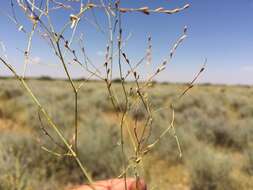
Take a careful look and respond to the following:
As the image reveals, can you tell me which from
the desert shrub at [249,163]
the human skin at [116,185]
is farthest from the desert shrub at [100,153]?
the human skin at [116,185]

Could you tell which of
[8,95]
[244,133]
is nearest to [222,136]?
[244,133]

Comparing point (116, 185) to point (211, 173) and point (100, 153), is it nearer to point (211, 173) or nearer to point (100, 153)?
point (211, 173)

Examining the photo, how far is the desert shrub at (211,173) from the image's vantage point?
4.94m

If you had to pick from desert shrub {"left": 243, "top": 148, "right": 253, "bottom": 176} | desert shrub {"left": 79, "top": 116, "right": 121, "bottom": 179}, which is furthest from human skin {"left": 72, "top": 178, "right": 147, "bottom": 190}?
desert shrub {"left": 243, "top": 148, "right": 253, "bottom": 176}

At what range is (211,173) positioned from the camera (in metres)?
5.11

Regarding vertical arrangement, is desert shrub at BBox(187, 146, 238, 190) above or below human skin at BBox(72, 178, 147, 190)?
below

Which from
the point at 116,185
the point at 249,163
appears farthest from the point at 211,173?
the point at 116,185

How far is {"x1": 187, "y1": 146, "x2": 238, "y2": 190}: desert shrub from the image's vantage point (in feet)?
16.2

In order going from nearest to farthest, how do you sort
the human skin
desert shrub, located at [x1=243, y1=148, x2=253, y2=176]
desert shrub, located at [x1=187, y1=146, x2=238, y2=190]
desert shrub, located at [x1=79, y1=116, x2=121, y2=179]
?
the human skin → desert shrub, located at [x1=187, y1=146, x2=238, y2=190] → desert shrub, located at [x1=79, y1=116, x2=121, y2=179] → desert shrub, located at [x1=243, y1=148, x2=253, y2=176]

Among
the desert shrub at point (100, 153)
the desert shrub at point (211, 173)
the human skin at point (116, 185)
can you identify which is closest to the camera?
the human skin at point (116, 185)

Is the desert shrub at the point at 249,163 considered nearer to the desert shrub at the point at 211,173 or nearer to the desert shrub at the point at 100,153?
the desert shrub at the point at 211,173

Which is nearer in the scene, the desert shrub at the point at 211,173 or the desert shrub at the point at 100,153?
the desert shrub at the point at 211,173

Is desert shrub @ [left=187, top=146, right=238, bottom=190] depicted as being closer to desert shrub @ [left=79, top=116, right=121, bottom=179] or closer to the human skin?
desert shrub @ [left=79, top=116, right=121, bottom=179]

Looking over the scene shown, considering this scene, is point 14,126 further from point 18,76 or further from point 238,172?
point 18,76
